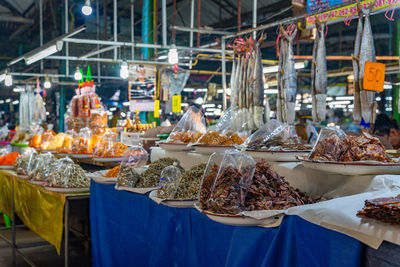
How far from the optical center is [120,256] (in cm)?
292

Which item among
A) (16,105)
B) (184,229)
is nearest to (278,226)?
(184,229)

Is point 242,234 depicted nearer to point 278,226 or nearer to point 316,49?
point 278,226

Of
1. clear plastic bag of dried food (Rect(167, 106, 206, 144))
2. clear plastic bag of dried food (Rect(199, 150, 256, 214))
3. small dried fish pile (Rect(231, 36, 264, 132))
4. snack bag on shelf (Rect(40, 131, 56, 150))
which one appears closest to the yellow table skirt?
snack bag on shelf (Rect(40, 131, 56, 150))

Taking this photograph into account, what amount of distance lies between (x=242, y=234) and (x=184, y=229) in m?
0.52

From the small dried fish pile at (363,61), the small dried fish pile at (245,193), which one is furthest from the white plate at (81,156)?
the small dried fish pile at (245,193)

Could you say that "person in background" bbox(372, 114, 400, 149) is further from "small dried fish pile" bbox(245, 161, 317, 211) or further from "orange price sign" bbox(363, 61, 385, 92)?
"small dried fish pile" bbox(245, 161, 317, 211)

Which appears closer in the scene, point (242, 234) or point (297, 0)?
point (242, 234)

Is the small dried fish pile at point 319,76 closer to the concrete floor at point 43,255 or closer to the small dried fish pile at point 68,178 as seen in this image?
the small dried fish pile at point 68,178

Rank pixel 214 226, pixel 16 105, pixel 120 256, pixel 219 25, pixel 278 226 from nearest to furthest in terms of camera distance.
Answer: pixel 278 226
pixel 214 226
pixel 120 256
pixel 219 25
pixel 16 105

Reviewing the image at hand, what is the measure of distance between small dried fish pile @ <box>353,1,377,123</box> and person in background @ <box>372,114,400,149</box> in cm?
246

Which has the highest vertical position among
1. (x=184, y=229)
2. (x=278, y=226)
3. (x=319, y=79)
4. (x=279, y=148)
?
(x=319, y=79)

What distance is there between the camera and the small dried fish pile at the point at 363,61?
3096mm

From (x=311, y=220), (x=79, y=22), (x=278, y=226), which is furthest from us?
(x=79, y=22)

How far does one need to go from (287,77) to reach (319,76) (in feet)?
1.10
